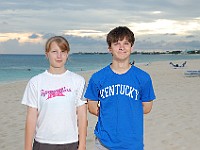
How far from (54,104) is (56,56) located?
43cm

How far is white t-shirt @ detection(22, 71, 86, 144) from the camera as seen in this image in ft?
10.1

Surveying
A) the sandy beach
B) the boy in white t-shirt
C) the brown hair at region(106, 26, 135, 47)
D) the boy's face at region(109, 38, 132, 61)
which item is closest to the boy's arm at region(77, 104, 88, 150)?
the boy in white t-shirt

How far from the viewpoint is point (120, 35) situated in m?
3.13

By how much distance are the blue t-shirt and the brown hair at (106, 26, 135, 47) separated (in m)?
0.27

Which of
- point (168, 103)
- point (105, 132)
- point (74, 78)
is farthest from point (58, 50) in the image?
point (168, 103)

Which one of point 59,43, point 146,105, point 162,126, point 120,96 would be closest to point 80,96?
point 120,96

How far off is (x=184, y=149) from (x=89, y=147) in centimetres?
169

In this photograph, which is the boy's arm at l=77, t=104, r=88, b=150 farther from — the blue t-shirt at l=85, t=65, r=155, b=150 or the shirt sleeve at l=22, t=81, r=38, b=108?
the shirt sleeve at l=22, t=81, r=38, b=108

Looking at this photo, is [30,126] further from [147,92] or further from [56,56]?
[147,92]

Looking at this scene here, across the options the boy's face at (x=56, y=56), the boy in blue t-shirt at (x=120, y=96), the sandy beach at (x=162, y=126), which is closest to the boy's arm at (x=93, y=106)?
the boy in blue t-shirt at (x=120, y=96)

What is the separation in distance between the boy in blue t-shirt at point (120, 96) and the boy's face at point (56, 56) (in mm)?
336

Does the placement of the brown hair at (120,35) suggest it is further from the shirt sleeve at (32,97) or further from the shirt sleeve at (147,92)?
the shirt sleeve at (32,97)

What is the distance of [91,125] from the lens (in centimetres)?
841

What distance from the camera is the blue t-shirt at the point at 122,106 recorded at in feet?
10.1
